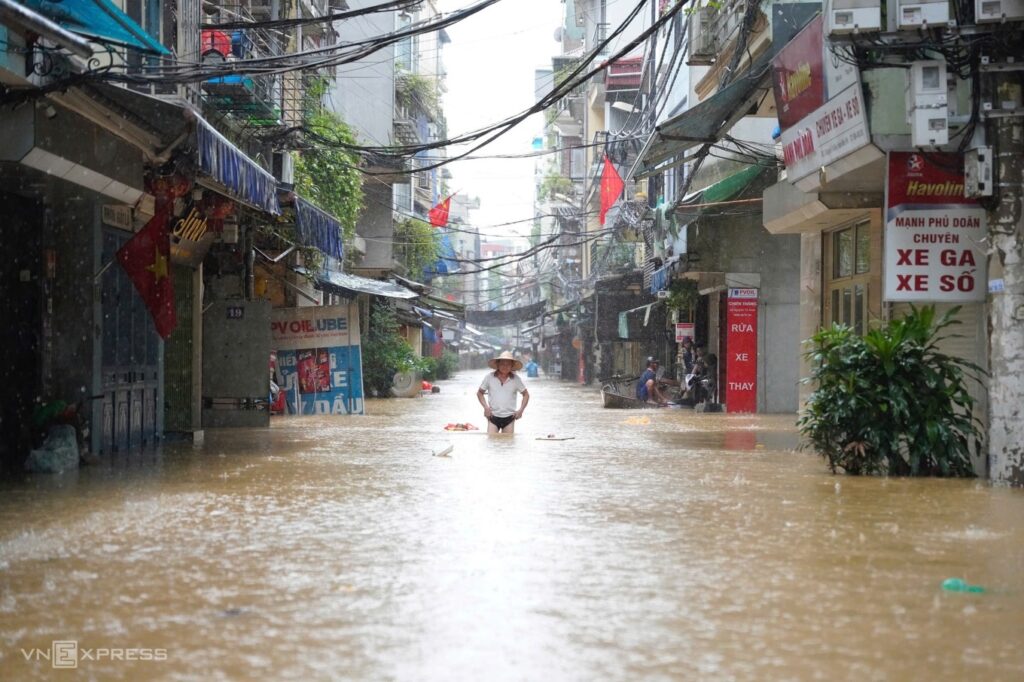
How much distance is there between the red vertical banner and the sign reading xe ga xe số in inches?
548

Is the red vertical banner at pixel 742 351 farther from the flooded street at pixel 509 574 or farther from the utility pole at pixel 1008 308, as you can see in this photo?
the utility pole at pixel 1008 308

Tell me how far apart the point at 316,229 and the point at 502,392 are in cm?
421

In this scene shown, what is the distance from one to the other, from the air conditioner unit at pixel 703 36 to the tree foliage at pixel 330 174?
25.5 ft

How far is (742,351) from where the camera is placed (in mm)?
25094

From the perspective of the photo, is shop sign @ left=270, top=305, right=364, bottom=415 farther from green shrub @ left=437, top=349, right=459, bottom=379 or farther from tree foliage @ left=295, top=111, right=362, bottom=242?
green shrub @ left=437, top=349, right=459, bottom=379

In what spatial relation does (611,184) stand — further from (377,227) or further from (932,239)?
(932,239)

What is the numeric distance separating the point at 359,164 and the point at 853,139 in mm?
18815

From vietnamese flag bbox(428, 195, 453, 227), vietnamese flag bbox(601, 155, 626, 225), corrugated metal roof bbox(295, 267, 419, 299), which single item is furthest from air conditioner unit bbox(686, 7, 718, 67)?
vietnamese flag bbox(428, 195, 453, 227)


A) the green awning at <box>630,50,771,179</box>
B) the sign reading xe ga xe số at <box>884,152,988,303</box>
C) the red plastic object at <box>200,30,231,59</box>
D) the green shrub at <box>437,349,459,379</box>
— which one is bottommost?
the green shrub at <box>437,349,459,379</box>

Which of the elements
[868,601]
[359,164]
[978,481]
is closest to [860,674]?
[868,601]

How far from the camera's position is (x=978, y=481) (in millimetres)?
10750

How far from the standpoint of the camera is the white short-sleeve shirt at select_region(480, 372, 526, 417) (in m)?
16.4

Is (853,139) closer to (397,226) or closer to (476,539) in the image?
(476,539)

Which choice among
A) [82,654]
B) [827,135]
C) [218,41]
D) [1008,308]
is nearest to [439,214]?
[218,41]
